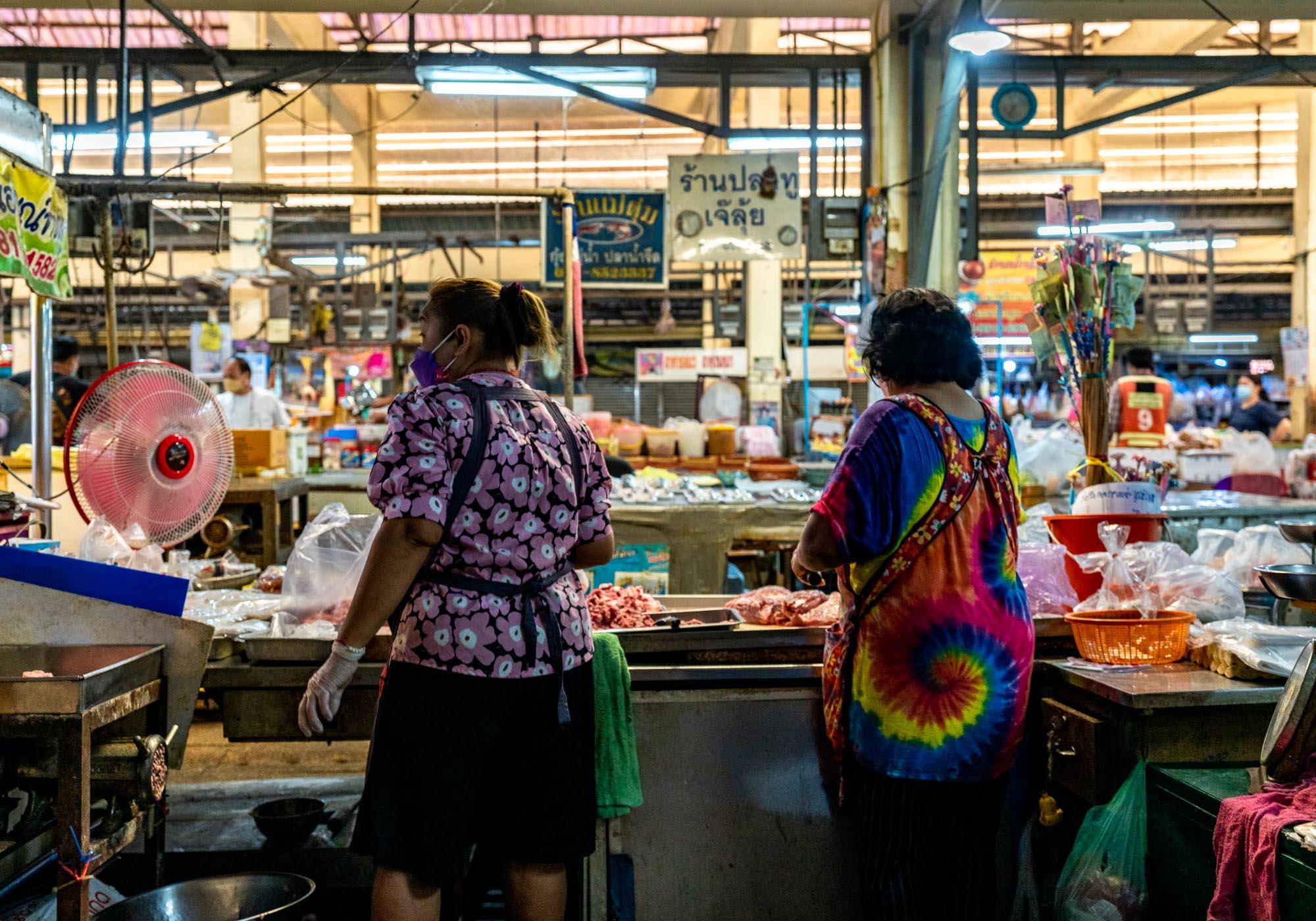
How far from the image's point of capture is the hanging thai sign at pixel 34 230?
11.9 feet

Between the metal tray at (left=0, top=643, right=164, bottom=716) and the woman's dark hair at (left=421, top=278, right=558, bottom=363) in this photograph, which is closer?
the metal tray at (left=0, top=643, right=164, bottom=716)

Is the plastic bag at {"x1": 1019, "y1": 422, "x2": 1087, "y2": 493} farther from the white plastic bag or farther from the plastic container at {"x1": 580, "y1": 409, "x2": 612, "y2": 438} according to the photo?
the plastic container at {"x1": 580, "y1": 409, "x2": 612, "y2": 438}

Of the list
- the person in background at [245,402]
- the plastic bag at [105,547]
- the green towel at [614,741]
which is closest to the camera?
the green towel at [614,741]

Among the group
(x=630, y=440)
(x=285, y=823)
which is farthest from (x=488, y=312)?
(x=630, y=440)

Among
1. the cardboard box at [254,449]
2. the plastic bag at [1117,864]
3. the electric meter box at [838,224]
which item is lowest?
the plastic bag at [1117,864]

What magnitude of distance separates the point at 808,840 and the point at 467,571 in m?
1.37

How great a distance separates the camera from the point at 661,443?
10.1 m

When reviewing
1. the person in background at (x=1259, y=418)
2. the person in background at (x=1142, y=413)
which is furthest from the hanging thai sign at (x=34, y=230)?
the person in background at (x=1259, y=418)

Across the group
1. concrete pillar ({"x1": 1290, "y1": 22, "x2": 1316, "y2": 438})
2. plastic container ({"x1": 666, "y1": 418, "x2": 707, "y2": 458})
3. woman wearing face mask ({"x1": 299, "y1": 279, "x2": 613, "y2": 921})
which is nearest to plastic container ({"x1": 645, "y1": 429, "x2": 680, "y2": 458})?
plastic container ({"x1": 666, "y1": 418, "x2": 707, "y2": 458})

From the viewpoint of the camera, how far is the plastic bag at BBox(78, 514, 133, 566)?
135 inches

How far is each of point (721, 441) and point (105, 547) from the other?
7.29 m

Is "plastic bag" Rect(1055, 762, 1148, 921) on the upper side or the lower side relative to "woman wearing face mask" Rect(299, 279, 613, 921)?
lower

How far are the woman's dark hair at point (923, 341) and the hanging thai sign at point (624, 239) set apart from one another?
6.91 metres

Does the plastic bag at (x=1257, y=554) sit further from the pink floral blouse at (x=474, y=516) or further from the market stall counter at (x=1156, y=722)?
the pink floral blouse at (x=474, y=516)
